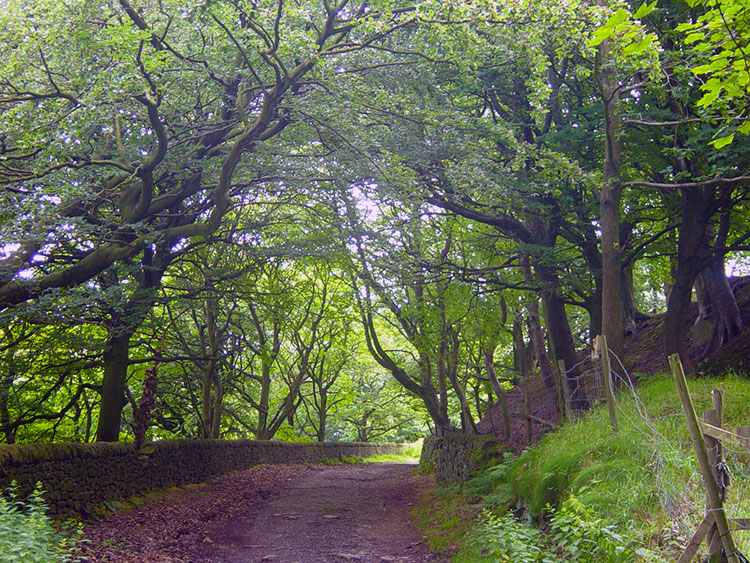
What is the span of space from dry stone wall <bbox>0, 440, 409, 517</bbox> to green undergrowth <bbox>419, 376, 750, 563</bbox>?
527 centimetres

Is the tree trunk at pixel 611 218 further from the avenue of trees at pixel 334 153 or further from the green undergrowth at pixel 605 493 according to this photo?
the green undergrowth at pixel 605 493

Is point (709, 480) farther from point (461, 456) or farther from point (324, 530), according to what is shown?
point (461, 456)

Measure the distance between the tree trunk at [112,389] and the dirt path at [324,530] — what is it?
11.4 ft

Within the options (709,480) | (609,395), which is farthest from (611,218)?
(709,480)

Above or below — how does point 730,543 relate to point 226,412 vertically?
below

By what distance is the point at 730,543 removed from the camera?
347 centimetres

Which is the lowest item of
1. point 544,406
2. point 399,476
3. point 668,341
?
point 399,476

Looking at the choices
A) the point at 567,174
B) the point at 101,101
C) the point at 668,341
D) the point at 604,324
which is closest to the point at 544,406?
the point at 668,341

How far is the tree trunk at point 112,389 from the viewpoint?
1196cm

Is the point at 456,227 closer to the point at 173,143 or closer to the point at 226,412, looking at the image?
the point at 173,143

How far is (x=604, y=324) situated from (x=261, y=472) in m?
11.3

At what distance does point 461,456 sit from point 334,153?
7.25m

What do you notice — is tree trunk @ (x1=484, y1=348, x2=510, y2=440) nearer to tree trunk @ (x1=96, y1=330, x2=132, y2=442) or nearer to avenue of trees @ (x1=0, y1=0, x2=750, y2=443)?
avenue of trees @ (x1=0, y1=0, x2=750, y2=443)

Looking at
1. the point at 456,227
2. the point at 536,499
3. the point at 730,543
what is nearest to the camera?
the point at 730,543
